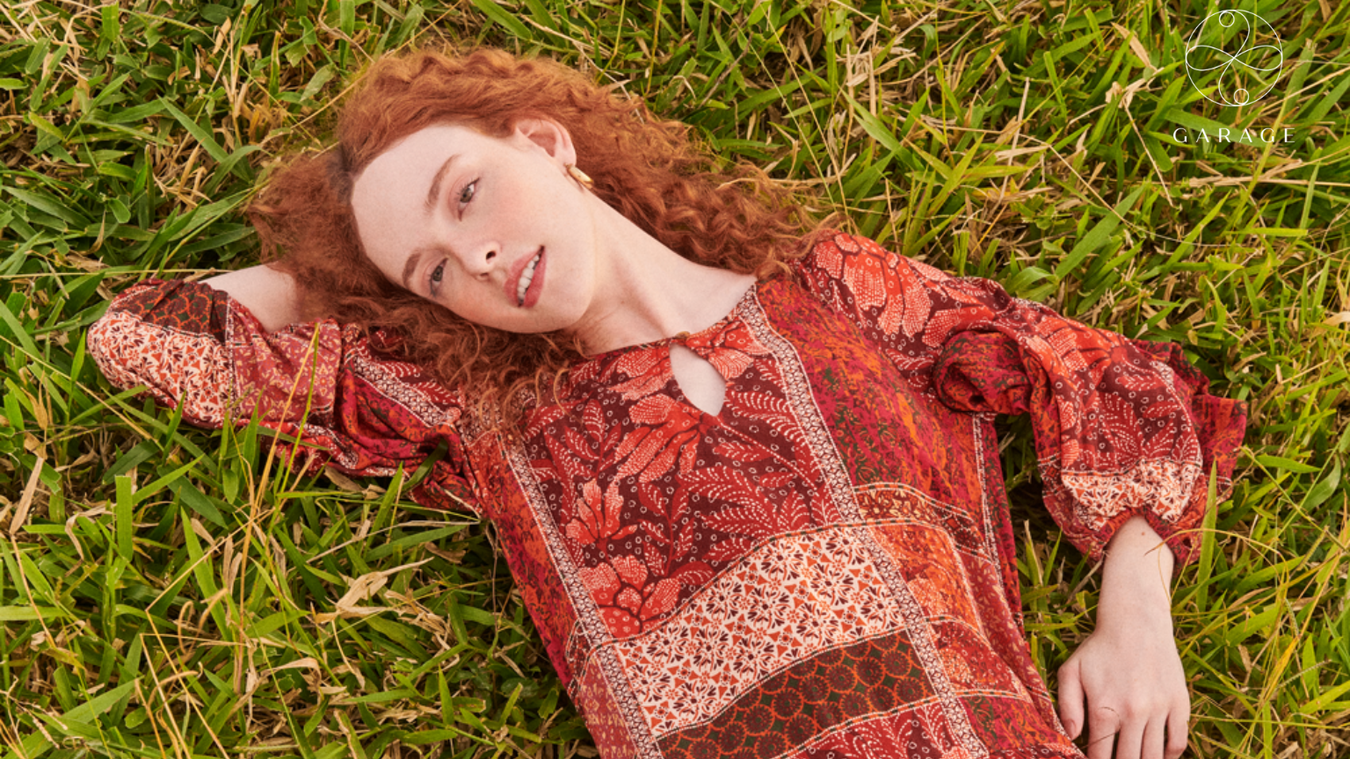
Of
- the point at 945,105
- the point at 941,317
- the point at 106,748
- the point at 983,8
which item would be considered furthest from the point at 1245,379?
the point at 106,748

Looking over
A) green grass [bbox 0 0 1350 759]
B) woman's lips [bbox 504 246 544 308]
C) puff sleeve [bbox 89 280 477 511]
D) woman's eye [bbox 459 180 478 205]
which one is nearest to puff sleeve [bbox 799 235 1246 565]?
green grass [bbox 0 0 1350 759]

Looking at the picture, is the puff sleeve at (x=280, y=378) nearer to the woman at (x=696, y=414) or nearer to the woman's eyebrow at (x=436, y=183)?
the woman at (x=696, y=414)

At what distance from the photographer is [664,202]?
2.12 meters

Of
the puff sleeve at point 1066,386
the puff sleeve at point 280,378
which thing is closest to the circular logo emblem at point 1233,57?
the puff sleeve at point 1066,386

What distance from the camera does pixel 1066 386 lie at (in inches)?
73.5

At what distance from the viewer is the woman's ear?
1.93m

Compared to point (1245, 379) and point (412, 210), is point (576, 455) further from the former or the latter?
point (1245, 379)

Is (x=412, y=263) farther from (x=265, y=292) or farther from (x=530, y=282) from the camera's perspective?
(x=265, y=292)

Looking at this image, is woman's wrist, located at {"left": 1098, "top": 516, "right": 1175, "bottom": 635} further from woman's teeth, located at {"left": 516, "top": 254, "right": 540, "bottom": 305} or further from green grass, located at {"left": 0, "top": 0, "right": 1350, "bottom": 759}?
woman's teeth, located at {"left": 516, "top": 254, "right": 540, "bottom": 305}

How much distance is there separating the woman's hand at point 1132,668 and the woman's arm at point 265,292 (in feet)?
6.19

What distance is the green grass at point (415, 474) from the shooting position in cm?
187

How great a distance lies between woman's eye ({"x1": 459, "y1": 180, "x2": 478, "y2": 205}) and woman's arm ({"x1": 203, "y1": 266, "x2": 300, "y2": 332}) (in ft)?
1.74

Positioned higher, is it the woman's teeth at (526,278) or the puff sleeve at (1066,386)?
the woman's teeth at (526,278)

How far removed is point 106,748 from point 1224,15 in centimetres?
310
